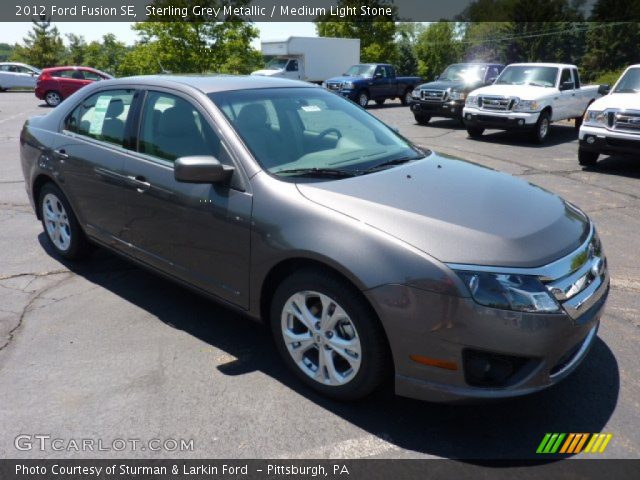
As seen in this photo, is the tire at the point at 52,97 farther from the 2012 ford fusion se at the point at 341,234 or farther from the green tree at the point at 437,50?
the green tree at the point at 437,50

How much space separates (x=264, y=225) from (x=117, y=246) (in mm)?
1683

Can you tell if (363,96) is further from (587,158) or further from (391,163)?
(391,163)

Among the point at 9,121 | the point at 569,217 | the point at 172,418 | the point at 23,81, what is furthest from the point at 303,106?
the point at 23,81

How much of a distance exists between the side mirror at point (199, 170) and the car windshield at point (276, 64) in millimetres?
28198

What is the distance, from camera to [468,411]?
9.71ft

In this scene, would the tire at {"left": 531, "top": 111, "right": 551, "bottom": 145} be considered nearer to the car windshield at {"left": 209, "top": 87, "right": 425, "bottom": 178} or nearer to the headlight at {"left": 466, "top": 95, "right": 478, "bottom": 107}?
the headlight at {"left": 466, "top": 95, "right": 478, "bottom": 107}

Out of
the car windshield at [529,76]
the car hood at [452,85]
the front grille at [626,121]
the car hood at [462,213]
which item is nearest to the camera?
the car hood at [462,213]

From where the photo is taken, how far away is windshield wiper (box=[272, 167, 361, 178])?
321cm

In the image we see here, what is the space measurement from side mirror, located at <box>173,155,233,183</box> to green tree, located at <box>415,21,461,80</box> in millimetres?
60881

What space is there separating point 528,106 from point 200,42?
24690 millimetres

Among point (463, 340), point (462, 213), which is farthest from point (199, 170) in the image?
point (463, 340)

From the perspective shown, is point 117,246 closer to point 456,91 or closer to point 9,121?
point 456,91

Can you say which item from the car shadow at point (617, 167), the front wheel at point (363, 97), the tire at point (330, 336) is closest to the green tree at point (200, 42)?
the front wheel at point (363, 97)

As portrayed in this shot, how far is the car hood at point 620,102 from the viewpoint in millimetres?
8972
